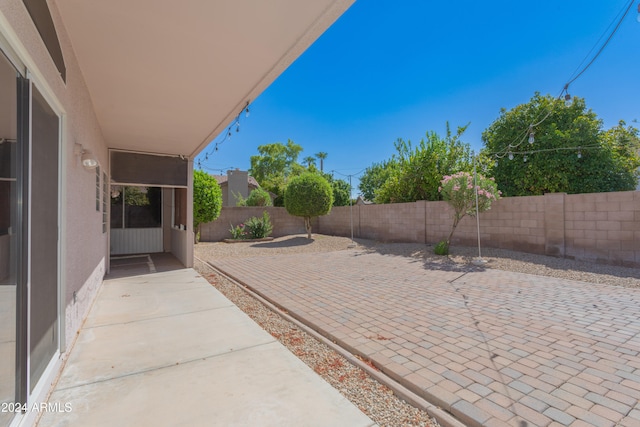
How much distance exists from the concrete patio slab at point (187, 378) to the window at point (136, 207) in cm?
608

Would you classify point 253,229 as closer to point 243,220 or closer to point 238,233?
point 238,233

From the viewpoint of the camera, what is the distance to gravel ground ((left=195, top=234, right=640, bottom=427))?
6.99ft

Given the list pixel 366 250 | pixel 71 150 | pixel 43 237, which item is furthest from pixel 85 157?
pixel 366 250

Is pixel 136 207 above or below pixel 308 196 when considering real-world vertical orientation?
below

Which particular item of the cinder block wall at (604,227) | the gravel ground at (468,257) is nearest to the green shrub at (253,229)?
the gravel ground at (468,257)

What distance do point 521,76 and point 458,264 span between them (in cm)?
765

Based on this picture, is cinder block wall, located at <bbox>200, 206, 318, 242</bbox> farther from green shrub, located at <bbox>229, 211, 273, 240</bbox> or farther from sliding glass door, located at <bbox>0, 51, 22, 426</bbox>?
sliding glass door, located at <bbox>0, 51, 22, 426</bbox>

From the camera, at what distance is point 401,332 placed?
334cm

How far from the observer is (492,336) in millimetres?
3219

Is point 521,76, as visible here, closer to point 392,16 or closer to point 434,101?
point 434,101

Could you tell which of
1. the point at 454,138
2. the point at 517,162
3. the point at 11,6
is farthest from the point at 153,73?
the point at 517,162

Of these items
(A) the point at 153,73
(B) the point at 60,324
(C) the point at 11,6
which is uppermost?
(A) the point at 153,73

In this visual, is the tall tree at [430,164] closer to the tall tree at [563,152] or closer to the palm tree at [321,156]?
the tall tree at [563,152]

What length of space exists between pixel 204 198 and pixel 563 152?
618 inches
